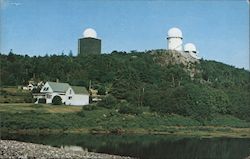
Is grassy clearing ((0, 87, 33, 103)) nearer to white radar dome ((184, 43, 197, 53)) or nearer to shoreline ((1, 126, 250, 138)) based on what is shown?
shoreline ((1, 126, 250, 138))

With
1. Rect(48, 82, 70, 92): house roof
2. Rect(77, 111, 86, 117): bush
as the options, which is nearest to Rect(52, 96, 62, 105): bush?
Rect(48, 82, 70, 92): house roof

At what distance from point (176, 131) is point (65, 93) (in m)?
8.63

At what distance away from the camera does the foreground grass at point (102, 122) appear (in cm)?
2689

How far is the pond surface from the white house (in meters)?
3.70

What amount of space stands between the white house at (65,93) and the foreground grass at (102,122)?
0.61m

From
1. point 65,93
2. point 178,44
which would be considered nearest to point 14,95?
point 65,93

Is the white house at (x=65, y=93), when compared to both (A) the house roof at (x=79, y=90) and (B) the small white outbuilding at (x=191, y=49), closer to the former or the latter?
(A) the house roof at (x=79, y=90)

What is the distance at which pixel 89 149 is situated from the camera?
69.5 feet

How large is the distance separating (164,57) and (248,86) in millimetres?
8931

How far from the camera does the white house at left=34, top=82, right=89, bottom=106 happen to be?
29.5m

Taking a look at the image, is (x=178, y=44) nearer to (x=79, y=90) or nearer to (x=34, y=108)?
(x=79, y=90)

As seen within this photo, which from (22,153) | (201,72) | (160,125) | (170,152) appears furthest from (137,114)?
(22,153)

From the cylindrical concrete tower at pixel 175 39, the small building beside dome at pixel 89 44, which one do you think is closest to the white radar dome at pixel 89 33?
the small building beside dome at pixel 89 44

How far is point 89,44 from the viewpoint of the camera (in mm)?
32406
